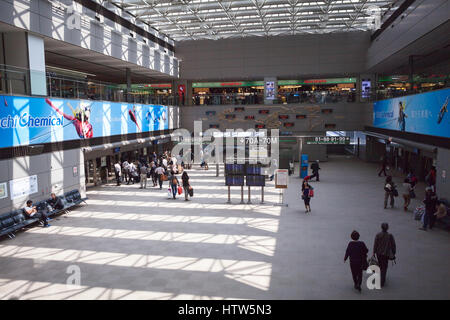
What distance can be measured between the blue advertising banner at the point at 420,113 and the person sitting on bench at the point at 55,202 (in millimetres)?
16333

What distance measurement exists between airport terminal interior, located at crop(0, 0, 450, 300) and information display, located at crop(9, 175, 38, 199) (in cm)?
7

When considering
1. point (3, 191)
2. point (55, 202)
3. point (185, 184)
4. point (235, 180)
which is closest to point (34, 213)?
point (3, 191)

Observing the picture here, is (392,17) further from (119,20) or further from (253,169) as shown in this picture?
(119,20)

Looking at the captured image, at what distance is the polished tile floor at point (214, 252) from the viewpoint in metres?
7.53

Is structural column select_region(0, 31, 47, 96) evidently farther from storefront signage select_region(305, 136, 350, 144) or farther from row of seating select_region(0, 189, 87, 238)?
storefront signage select_region(305, 136, 350, 144)

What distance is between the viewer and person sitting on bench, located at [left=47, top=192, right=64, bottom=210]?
14046 millimetres

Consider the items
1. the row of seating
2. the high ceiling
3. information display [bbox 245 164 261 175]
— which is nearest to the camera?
the row of seating

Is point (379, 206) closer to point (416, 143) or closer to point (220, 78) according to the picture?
point (416, 143)

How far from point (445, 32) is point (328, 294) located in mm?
15933

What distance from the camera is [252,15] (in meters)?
27.2

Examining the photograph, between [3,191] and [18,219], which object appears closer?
[3,191]

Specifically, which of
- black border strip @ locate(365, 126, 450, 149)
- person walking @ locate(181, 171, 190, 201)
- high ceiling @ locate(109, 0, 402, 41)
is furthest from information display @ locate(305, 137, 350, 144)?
person walking @ locate(181, 171, 190, 201)

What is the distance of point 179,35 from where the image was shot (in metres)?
33.0

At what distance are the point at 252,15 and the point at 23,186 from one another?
71.1 ft
